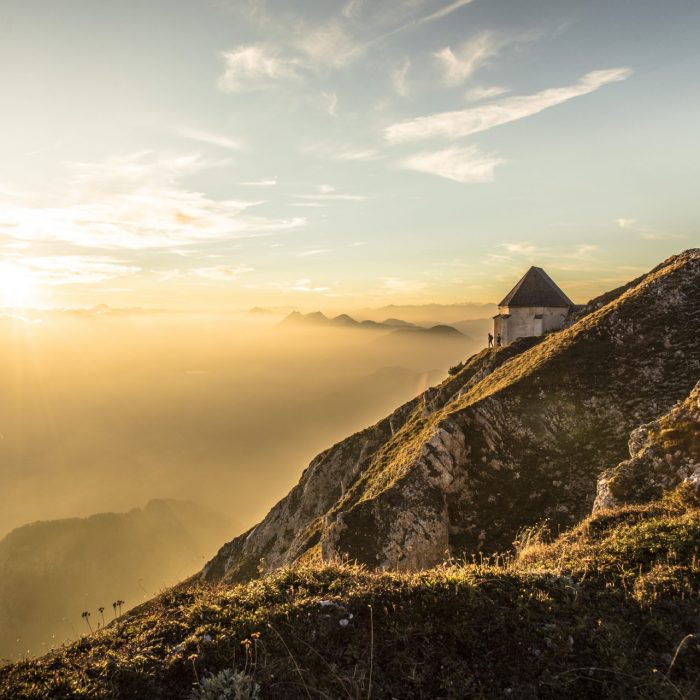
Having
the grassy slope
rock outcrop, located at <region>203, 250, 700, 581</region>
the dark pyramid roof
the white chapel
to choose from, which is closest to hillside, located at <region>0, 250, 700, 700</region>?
the grassy slope

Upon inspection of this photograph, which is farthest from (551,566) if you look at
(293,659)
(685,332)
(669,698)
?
(685,332)

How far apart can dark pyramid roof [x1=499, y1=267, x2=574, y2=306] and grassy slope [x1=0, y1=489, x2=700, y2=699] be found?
52.0 meters

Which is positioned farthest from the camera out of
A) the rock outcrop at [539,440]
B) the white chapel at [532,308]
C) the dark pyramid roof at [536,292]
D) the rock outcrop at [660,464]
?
the dark pyramid roof at [536,292]

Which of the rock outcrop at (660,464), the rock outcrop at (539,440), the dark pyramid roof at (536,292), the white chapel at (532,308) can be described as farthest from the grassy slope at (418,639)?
the dark pyramid roof at (536,292)

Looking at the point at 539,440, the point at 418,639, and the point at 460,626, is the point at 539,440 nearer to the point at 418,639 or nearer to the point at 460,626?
the point at 460,626

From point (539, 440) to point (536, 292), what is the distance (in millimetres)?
36310

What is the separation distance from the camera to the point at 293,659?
5828mm

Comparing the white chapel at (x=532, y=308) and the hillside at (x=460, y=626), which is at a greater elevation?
the white chapel at (x=532, y=308)

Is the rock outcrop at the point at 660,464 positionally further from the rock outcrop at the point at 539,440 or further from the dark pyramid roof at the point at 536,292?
the dark pyramid roof at the point at 536,292

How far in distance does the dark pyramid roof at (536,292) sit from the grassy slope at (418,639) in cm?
5205

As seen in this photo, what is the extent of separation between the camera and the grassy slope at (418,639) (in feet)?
18.2

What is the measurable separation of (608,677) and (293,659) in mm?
4290

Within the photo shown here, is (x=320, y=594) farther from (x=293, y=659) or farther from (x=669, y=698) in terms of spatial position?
(x=669, y=698)

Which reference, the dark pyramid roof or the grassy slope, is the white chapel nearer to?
the dark pyramid roof
